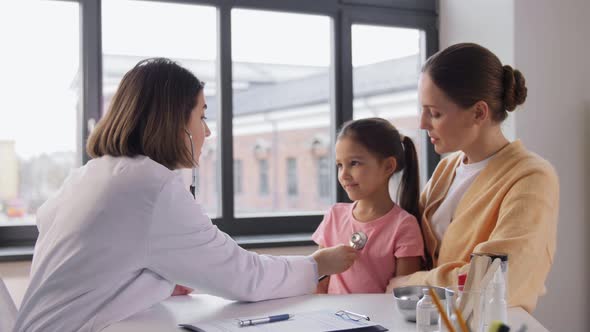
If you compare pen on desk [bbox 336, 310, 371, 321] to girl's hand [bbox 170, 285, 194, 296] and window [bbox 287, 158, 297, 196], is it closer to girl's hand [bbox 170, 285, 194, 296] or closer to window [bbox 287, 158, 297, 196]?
girl's hand [bbox 170, 285, 194, 296]

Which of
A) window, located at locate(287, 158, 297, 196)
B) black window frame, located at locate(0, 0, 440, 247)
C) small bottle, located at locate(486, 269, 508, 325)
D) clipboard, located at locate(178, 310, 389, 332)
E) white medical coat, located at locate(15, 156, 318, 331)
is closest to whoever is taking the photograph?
small bottle, located at locate(486, 269, 508, 325)

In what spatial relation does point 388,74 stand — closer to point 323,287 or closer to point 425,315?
point 323,287

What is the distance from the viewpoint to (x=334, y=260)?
65.0 inches

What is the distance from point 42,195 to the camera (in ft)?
9.09

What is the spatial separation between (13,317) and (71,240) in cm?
23

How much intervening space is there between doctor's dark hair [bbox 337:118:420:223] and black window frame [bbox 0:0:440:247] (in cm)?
101

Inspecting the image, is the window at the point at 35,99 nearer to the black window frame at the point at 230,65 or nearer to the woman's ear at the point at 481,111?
the black window frame at the point at 230,65

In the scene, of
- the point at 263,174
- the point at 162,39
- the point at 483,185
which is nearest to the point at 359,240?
the point at 483,185

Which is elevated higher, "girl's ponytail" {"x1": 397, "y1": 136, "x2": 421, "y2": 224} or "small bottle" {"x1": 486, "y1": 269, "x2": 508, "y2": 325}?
"girl's ponytail" {"x1": 397, "y1": 136, "x2": 421, "y2": 224}

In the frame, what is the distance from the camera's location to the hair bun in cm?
168

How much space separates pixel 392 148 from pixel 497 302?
0.91m

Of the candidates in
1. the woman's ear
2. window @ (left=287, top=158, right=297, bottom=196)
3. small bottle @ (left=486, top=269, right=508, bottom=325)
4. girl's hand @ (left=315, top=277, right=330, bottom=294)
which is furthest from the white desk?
window @ (left=287, top=158, right=297, bottom=196)

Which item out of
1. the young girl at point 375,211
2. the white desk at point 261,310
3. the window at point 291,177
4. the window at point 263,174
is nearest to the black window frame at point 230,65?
the young girl at point 375,211

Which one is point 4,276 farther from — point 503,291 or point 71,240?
point 503,291
